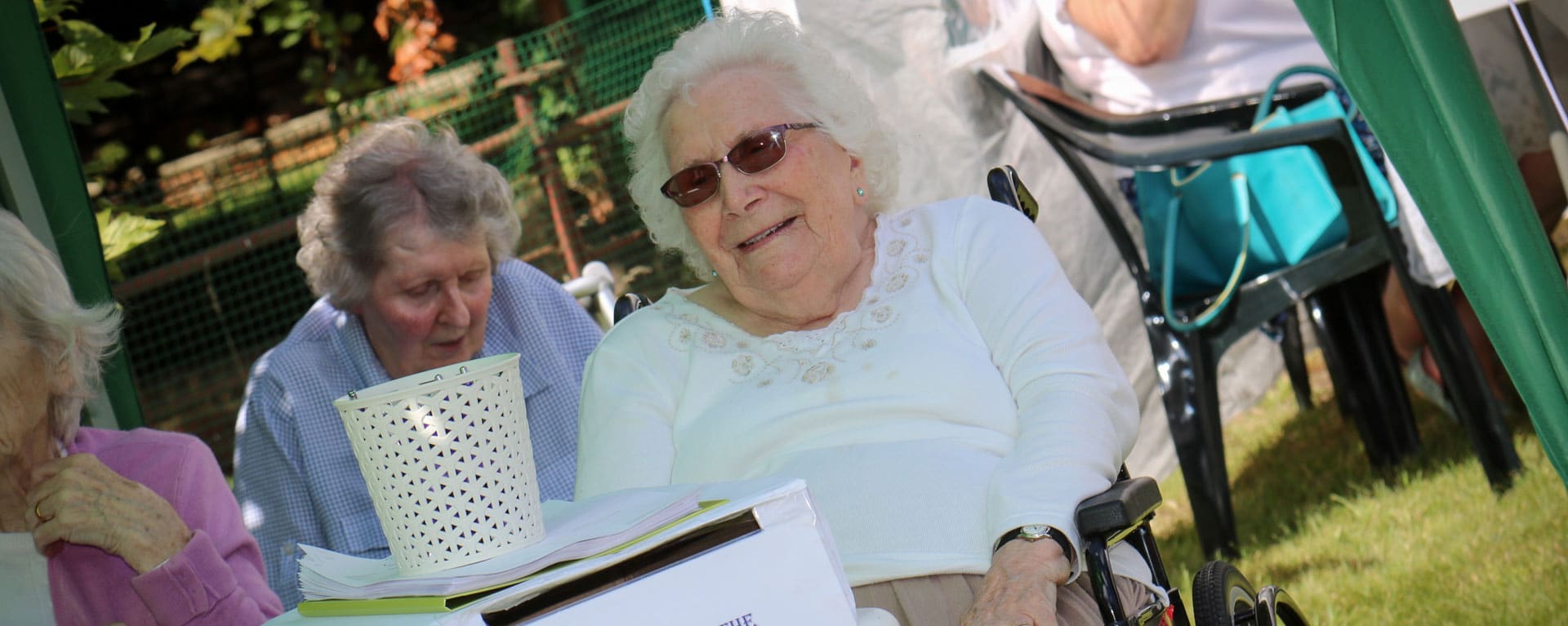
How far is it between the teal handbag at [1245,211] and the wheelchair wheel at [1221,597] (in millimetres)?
1543

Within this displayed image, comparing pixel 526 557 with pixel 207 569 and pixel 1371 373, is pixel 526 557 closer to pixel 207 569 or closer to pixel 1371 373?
pixel 207 569

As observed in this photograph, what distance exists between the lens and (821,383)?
2230 millimetres

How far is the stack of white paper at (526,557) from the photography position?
1.20m

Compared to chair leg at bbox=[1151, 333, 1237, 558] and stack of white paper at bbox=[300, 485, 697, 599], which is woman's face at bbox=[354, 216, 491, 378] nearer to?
stack of white paper at bbox=[300, 485, 697, 599]

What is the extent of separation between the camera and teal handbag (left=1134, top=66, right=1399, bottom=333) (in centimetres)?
352

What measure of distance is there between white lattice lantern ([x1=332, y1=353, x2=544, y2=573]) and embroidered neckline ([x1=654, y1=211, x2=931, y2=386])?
3.18 feet

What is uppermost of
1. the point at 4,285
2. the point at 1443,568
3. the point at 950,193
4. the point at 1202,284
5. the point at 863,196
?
the point at 4,285

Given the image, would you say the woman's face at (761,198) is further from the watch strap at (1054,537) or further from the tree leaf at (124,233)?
the tree leaf at (124,233)

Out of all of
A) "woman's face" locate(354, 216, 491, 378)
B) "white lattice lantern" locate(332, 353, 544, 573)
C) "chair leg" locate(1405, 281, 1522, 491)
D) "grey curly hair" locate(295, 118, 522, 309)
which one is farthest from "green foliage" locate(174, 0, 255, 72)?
"white lattice lantern" locate(332, 353, 544, 573)

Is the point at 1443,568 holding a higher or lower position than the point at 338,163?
lower

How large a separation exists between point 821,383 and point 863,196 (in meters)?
0.46

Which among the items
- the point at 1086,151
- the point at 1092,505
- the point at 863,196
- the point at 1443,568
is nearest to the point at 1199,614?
the point at 1092,505

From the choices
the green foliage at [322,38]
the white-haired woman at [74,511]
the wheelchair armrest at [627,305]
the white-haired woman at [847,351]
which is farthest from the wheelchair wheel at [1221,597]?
the green foliage at [322,38]

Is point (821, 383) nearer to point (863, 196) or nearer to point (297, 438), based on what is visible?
point (863, 196)
